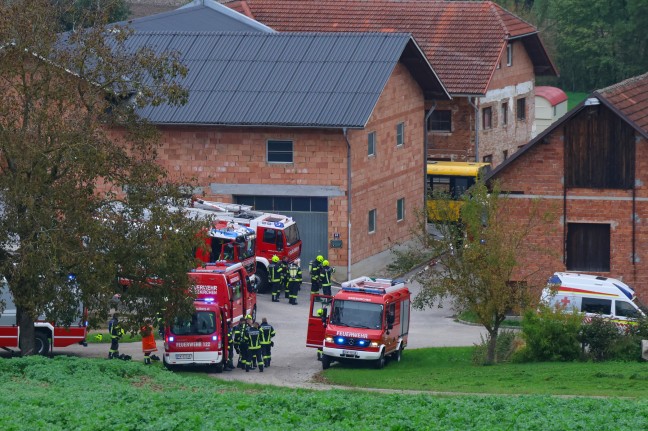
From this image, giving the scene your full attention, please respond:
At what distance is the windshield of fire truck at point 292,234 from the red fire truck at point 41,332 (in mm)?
9474

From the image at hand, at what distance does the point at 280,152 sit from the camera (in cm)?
4472

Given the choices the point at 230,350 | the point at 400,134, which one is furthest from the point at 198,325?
the point at 400,134

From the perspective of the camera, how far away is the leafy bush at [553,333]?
104 ft

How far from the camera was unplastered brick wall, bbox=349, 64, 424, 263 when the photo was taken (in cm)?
4497

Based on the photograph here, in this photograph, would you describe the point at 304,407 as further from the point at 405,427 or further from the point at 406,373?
the point at 406,373

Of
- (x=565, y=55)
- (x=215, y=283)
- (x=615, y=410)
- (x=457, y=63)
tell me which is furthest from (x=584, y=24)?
(x=615, y=410)

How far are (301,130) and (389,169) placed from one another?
4.57 meters

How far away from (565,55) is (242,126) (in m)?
50.7

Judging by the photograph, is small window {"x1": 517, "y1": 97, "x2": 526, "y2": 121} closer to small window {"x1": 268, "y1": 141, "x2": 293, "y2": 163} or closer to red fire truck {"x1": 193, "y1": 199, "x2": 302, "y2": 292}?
small window {"x1": 268, "y1": 141, "x2": 293, "y2": 163}

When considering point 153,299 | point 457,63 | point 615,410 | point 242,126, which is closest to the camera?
point 615,410

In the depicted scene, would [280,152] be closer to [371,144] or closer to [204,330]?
[371,144]

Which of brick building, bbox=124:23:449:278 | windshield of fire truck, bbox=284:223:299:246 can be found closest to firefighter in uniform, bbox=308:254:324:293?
windshield of fire truck, bbox=284:223:299:246

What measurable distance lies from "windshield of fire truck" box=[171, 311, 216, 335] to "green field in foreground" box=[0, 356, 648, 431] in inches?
245

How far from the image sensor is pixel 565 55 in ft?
298
